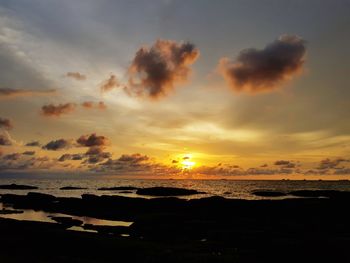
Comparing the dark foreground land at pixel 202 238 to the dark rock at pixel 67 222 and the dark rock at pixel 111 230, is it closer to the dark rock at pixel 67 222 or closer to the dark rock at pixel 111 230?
the dark rock at pixel 111 230

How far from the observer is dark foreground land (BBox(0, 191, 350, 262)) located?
30.7 meters

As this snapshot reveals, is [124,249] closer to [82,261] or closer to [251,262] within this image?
[82,261]

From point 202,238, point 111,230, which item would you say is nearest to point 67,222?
point 111,230

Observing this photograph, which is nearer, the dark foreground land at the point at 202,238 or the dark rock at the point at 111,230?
the dark foreground land at the point at 202,238

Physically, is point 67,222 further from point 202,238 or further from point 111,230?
point 202,238

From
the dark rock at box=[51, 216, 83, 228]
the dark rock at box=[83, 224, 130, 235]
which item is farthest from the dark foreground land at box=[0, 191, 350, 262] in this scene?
the dark rock at box=[51, 216, 83, 228]

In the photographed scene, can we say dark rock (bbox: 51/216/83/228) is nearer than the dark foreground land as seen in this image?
No

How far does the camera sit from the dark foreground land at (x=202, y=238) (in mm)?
30734

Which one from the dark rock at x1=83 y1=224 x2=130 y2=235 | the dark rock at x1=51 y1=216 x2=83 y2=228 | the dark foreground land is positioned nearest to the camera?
the dark foreground land

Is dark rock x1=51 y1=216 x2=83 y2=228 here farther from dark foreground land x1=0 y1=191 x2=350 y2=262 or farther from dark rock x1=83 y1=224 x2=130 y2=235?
dark rock x1=83 y1=224 x2=130 y2=235

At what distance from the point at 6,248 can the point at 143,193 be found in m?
120

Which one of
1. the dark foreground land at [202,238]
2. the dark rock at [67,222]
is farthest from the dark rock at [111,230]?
the dark rock at [67,222]

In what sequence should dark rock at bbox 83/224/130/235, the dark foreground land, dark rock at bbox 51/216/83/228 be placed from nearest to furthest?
the dark foreground land < dark rock at bbox 83/224/130/235 < dark rock at bbox 51/216/83/228

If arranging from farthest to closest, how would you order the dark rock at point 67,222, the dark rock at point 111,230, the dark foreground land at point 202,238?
the dark rock at point 67,222, the dark rock at point 111,230, the dark foreground land at point 202,238
